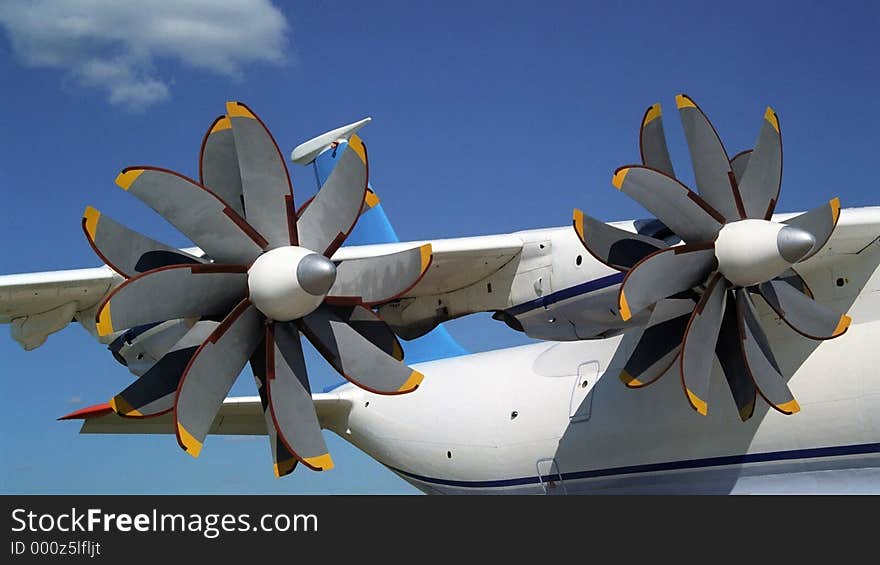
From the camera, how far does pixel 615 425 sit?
8312mm

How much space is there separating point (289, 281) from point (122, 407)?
1.40 meters

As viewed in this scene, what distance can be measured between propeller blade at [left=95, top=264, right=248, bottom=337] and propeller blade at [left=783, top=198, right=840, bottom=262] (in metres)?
3.82

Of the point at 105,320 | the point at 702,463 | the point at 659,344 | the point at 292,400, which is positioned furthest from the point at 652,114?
the point at 105,320

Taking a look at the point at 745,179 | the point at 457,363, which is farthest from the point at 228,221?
the point at 457,363

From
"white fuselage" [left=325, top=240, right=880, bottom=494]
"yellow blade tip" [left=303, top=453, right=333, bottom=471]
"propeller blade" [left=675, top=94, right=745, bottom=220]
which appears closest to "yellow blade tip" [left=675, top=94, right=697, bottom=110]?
"propeller blade" [left=675, top=94, right=745, bottom=220]

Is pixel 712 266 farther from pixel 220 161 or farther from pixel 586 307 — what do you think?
pixel 220 161

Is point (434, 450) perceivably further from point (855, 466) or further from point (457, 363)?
point (855, 466)

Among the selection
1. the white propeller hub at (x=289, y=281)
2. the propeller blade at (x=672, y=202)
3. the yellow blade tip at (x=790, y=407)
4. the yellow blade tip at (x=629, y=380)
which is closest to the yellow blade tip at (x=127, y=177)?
the white propeller hub at (x=289, y=281)

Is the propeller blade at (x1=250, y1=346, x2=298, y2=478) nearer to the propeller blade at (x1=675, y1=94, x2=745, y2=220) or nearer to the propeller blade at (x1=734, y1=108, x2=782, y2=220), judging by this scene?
the propeller blade at (x1=675, y1=94, x2=745, y2=220)

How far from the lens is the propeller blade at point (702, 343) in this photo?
6664 millimetres

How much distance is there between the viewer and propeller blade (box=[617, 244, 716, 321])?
6.52 metres
